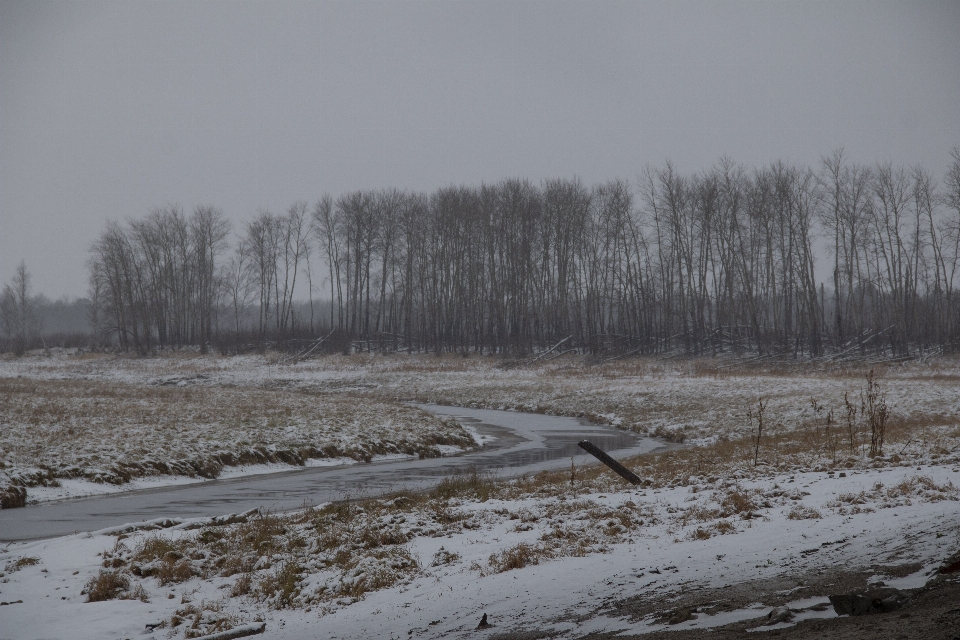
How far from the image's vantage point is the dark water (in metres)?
12.1

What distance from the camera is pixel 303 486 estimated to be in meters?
15.6

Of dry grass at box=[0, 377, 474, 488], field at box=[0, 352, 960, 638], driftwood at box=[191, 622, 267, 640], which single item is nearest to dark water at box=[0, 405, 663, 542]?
dry grass at box=[0, 377, 474, 488]

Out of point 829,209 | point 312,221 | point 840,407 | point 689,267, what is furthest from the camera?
point 312,221

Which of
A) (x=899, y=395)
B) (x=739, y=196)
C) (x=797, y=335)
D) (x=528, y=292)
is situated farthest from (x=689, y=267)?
(x=899, y=395)

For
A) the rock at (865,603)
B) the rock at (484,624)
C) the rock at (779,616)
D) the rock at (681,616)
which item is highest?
the rock at (865,603)

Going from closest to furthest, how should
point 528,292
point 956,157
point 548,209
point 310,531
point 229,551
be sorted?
point 229,551 → point 310,531 → point 956,157 → point 548,209 → point 528,292

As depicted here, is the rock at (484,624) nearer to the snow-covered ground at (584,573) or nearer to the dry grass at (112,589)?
the snow-covered ground at (584,573)

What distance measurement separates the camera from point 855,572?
5730mm

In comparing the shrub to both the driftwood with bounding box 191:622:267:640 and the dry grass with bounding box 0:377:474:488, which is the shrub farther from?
the dry grass with bounding box 0:377:474:488

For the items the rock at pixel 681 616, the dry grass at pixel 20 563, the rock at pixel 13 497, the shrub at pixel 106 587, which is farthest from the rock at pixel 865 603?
the rock at pixel 13 497

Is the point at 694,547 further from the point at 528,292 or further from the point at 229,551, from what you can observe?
the point at 528,292

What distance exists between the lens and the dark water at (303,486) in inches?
475

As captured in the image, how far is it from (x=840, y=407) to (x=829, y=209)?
3541 cm

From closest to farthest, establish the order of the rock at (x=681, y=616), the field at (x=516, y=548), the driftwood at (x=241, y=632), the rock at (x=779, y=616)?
1. the rock at (x=779, y=616)
2. the rock at (x=681, y=616)
3. the field at (x=516, y=548)
4. the driftwood at (x=241, y=632)
